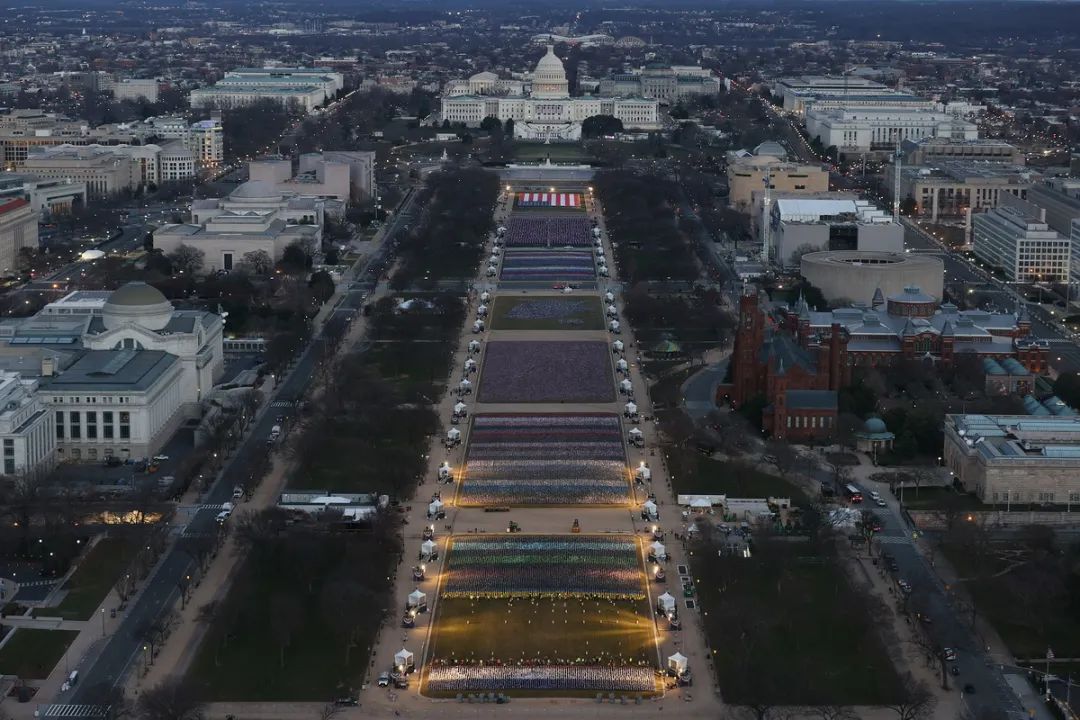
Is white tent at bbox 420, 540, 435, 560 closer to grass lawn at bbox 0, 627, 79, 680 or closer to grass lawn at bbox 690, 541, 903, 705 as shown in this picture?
grass lawn at bbox 690, 541, 903, 705

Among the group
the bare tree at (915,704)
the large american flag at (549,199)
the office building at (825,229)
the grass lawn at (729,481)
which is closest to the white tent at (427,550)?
the grass lawn at (729,481)

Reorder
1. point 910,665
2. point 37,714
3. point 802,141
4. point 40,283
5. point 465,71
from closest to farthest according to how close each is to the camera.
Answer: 1. point 37,714
2. point 910,665
3. point 40,283
4. point 802,141
5. point 465,71

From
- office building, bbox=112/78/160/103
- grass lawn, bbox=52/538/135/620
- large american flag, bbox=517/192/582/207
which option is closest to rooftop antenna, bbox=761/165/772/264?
large american flag, bbox=517/192/582/207

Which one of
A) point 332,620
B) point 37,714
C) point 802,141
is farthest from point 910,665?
point 802,141

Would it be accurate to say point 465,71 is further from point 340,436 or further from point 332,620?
point 332,620

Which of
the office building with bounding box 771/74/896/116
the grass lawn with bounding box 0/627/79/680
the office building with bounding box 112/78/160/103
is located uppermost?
the office building with bounding box 771/74/896/116

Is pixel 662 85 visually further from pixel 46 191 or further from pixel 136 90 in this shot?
pixel 46 191
